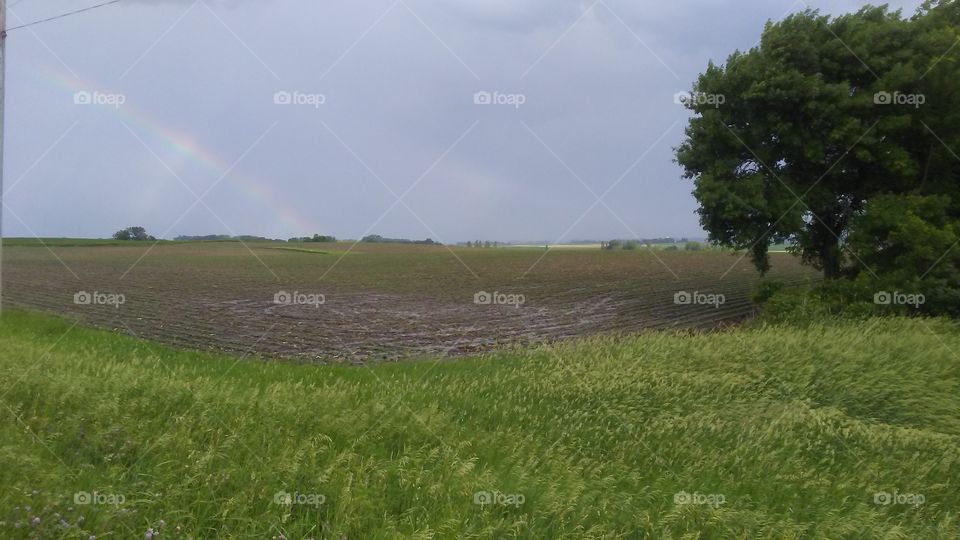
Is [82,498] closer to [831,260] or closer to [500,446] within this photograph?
[500,446]

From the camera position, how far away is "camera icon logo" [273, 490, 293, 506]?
4352 mm

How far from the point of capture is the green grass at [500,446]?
4.45m

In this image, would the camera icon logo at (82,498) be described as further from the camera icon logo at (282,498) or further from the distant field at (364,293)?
the distant field at (364,293)

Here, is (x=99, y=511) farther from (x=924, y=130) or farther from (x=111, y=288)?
(x=924, y=130)

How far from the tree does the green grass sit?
10597 millimetres

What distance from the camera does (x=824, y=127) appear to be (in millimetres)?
21641

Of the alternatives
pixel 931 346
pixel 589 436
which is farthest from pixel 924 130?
pixel 589 436

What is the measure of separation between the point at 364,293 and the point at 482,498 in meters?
15.1

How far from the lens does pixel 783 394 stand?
34.0 ft

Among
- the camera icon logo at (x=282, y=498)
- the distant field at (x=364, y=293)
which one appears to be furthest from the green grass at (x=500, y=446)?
the distant field at (x=364, y=293)

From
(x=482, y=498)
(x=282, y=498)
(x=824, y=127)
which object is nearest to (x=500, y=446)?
(x=482, y=498)

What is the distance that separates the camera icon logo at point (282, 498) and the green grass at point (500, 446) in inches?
2.1

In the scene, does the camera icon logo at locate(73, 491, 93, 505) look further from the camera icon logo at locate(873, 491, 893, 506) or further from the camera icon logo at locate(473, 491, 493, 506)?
the camera icon logo at locate(873, 491, 893, 506)

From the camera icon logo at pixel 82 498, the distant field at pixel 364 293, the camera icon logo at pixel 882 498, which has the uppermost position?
the distant field at pixel 364 293
